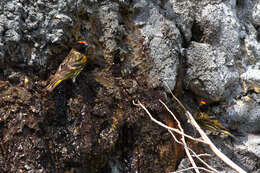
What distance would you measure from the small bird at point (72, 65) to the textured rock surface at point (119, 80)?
127mm

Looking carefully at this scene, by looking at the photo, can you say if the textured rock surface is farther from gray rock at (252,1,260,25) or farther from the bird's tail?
gray rock at (252,1,260,25)

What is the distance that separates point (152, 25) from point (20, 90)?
229 centimetres

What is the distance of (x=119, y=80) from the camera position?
3.74m

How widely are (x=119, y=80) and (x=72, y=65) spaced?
2.72 feet

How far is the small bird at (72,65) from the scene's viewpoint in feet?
10.0

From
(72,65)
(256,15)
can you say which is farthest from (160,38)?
(256,15)

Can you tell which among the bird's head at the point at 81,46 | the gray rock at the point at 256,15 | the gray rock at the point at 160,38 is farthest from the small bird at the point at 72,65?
the gray rock at the point at 256,15

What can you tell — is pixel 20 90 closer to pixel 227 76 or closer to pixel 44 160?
pixel 44 160

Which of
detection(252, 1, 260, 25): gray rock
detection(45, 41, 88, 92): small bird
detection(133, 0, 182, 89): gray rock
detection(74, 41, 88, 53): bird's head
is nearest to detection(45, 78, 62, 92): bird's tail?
detection(45, 41, 88, 92): small bird

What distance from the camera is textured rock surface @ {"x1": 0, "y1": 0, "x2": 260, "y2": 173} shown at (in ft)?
9.64

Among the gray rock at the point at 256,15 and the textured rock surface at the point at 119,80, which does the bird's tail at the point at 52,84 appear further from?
the gray rock at the point at 256,15

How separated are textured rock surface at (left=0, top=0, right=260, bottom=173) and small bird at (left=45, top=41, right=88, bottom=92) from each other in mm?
127

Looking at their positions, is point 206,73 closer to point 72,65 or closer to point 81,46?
point 81,46

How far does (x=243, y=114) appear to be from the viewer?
455cm
